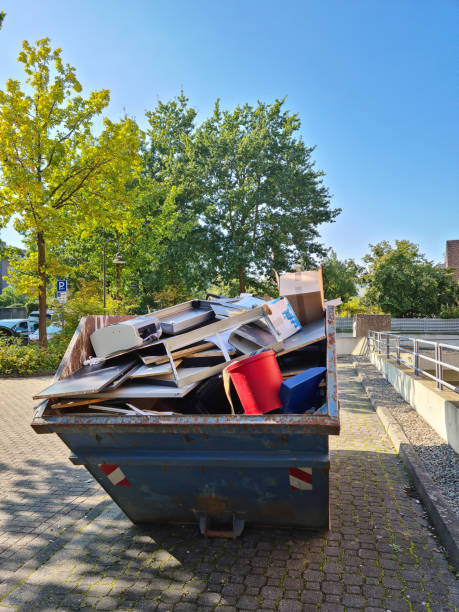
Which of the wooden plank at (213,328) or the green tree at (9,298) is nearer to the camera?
the wooden plank at (213,328)

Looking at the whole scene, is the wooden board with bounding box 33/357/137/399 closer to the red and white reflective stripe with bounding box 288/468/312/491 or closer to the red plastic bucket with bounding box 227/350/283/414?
the red plastic bucket with bounding box 227/350/283/414

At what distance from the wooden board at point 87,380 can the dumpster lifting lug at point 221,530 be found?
1300 mm

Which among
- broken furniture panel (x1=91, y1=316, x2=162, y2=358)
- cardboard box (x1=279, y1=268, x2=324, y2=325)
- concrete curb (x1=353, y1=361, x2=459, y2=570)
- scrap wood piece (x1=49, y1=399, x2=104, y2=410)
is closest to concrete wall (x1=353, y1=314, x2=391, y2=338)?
concrete curb (x1=353, y1=361, x2=459, y2=570)

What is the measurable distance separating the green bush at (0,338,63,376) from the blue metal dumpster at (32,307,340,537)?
44.4 ft

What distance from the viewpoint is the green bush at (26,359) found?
1565cm

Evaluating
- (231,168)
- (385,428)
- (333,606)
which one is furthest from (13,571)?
(231,168)

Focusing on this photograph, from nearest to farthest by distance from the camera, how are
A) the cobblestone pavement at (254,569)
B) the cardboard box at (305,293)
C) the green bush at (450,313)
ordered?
the cobblestone pavement at (254,569), the cardboard box at (305,293), the green bush at (450,313)

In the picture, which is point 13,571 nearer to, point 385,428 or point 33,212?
point 385,428

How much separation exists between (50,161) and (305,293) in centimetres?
1558

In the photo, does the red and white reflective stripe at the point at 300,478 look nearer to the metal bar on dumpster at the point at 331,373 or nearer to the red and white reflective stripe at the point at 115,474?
the metal bar on dumpster at the point at 331,373

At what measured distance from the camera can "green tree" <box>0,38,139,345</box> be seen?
1638cm

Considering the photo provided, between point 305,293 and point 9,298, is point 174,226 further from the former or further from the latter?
point 9,298

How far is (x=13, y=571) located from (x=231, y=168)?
3225 cm

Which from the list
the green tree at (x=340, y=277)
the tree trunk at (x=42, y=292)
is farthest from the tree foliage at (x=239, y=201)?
the tree trunk at (x=42, y=292)
